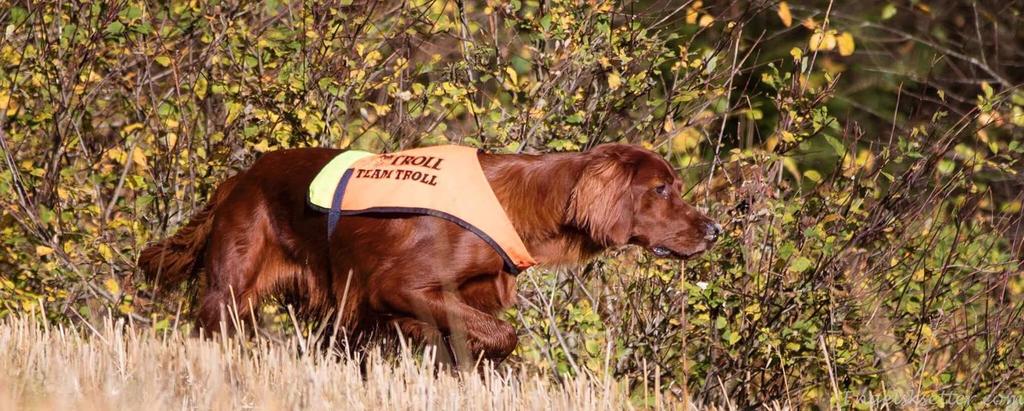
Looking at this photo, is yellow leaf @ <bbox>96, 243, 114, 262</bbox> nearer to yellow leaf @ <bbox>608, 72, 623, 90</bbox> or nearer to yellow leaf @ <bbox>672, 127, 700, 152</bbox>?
yellow leaf @ <bbox>608, 72, 623, 90</bbox>

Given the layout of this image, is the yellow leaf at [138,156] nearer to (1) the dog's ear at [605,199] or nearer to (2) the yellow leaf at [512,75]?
(2) the yellow leaf at [512,75]

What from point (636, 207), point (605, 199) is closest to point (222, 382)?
point (605, 199)

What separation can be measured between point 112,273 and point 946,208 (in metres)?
3.68

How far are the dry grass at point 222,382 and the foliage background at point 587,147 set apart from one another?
962 millimetres

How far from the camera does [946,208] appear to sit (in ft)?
20.6

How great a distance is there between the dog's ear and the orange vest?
25 centimetres

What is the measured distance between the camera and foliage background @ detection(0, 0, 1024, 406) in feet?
18.6

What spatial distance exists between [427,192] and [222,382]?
136cm

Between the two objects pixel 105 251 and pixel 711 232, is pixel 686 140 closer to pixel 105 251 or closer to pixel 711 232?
pixel 711 232

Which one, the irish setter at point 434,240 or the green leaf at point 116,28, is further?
the green leaf at point 116,28

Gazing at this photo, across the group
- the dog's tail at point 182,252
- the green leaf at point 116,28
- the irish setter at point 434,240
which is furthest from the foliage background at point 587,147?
the irish setter at point 434,240

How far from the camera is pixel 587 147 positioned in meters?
6.20

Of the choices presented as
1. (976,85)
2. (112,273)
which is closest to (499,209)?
(112,273)

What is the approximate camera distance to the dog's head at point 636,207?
5.18m
